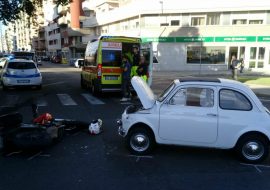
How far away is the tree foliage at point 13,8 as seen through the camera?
51.4 feet

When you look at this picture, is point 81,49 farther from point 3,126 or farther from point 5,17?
point 3,126

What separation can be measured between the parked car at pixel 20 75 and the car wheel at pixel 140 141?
10.6 m

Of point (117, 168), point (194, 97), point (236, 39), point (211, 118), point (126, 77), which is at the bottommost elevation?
point (117, 168)

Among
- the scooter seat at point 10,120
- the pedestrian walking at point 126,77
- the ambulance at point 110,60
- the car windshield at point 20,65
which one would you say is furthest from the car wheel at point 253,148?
the car windshield at point 20,65

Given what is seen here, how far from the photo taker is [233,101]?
5.66m

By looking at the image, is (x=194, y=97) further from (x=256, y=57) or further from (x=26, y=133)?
(x=256, y=57)

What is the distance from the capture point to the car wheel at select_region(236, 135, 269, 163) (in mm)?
5539

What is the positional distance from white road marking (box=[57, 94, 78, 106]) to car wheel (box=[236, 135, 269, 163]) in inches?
283

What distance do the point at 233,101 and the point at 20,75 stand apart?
1191 cm

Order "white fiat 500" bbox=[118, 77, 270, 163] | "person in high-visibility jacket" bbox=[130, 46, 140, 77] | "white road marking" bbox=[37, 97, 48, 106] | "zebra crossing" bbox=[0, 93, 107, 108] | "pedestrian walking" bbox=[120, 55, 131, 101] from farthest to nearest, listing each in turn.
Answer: "person in high-visibility jacket" bbox=[130, 46, 140, 77] < "pedestrian walking" bbox=[120, 55, 131, 101] < "zebra crossing" bbox=[0, 93, 107, 108] < "white road marking" bbox=[37, 97, 48, 106] < "white fiat 500" bbox=[118, 77, 270, 163]

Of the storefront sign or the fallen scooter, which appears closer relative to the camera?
the fallen scooter

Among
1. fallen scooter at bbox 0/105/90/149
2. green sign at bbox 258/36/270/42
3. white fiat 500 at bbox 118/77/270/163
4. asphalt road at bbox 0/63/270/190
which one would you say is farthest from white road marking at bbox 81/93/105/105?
green sign at bbox 258/36/270/42

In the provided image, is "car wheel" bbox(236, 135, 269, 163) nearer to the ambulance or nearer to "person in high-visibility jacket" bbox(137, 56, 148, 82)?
"person in high-visibility jacket" bbox(137, 56, 148, 82)

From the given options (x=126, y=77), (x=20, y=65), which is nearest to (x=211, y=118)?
(x=126, y=77)
